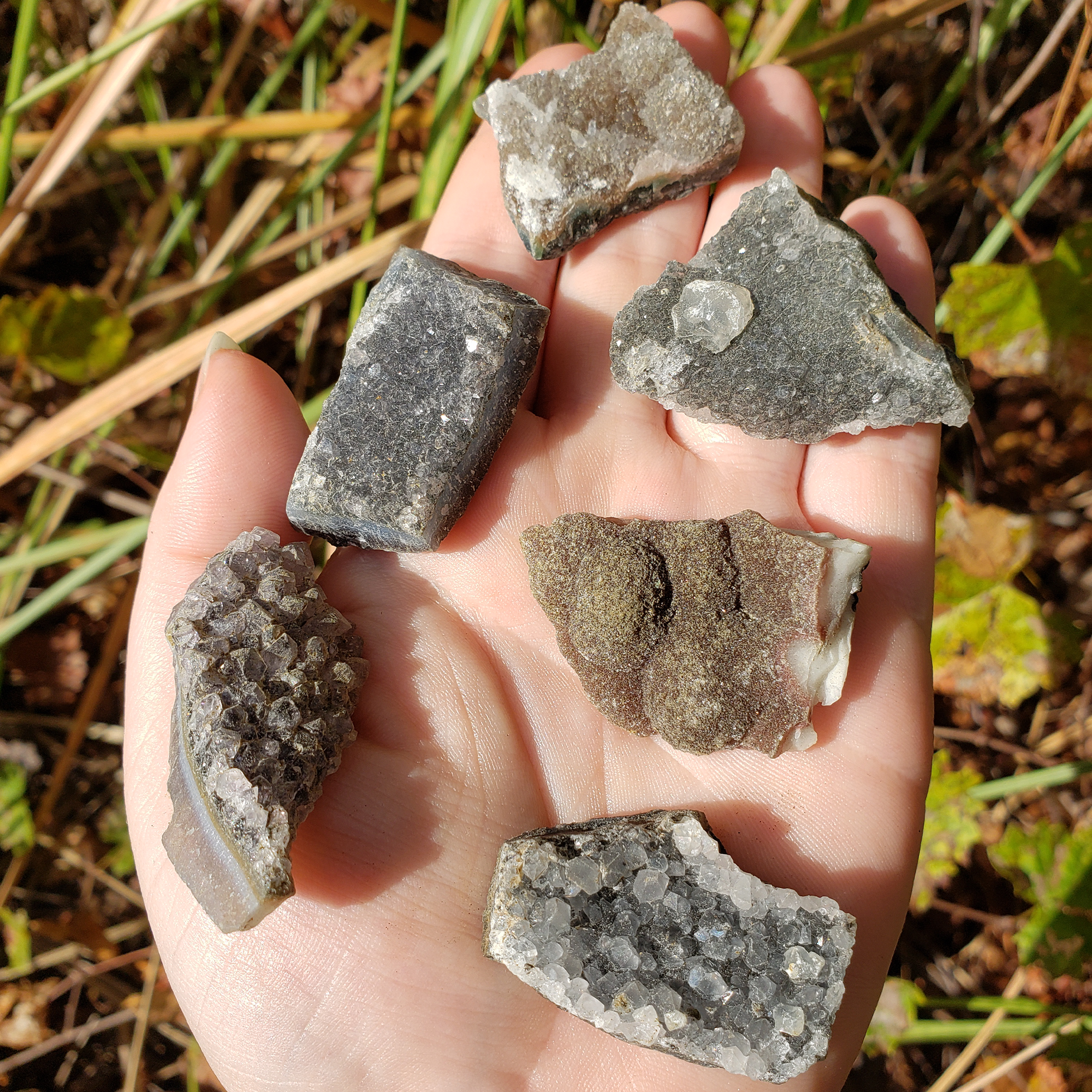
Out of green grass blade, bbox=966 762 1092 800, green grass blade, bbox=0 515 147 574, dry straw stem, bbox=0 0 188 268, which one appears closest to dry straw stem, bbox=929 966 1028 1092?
green grass blade, bbox=966 762 1092 800

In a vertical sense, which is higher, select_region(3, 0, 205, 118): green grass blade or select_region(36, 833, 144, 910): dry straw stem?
select_region(3, 0, 205, 118): green grass blade

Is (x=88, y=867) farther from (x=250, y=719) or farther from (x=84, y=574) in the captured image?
(x=250, y=719)

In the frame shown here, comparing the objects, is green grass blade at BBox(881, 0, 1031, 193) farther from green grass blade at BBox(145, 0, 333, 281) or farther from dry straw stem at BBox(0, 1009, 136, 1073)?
dry straw stem at BBox(0, 1009, 136, 1073)

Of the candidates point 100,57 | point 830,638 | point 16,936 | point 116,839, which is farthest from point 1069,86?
point 16,936

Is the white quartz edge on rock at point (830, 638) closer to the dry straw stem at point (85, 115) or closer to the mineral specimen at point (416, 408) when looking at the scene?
the mineral specimen at point (416, 408)

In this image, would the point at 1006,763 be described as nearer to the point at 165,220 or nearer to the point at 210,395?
the point at 210,395

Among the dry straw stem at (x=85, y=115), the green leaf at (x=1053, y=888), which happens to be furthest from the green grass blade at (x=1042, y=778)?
the dry straw stem at (x=85, y=115)

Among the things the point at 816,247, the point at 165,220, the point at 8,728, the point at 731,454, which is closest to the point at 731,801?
the point at 731,454
